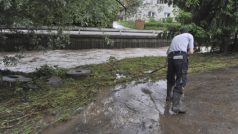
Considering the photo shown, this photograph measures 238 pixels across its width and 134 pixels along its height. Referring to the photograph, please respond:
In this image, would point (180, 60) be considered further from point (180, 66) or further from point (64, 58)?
point (64, 58)

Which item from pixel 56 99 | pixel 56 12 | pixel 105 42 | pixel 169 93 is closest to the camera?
pixel 169 93

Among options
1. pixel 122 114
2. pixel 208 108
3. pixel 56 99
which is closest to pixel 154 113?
pixel 122 114

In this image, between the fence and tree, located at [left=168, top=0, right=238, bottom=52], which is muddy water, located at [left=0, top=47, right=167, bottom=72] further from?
tree, located at [left=168, top=0, right=238, bottom=52]

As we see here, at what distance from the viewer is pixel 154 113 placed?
815cm

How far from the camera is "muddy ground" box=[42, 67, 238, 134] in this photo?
23.7ft

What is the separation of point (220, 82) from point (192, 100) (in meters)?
2.39

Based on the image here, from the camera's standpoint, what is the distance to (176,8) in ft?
59.0

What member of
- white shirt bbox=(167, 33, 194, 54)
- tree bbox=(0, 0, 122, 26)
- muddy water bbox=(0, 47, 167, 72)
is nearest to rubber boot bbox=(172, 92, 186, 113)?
white shirt bbox=(167, 33, 194, 54)

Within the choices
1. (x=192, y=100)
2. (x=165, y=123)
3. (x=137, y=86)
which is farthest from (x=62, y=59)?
(x=165, y=123)

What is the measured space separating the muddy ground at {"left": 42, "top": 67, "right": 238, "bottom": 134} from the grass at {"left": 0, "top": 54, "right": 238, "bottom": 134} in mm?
347

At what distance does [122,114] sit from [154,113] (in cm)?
62

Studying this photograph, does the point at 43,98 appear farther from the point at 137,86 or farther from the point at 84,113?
the point at 137,86

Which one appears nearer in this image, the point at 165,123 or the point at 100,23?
the point at 165,123

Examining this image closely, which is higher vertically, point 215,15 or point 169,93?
point 215,15
